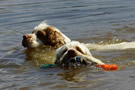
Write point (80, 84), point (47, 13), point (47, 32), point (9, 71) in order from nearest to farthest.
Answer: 1. point (80, 84)
2. point (9, 71)
3. point (47, 32)
4. point (47, 13)

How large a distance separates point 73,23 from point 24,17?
262 cm

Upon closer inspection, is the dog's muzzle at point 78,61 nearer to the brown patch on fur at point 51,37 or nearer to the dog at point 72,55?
the dog at point 72,55

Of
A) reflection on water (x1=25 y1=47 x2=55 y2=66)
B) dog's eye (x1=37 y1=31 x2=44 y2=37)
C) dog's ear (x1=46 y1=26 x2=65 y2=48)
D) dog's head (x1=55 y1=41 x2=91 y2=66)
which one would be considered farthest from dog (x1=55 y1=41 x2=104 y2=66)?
dog's eye (x1=37 y1=31 x2=44 y2=37)

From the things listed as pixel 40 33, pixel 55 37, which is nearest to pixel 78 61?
pixel 55 37

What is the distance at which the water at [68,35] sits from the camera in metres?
5.03

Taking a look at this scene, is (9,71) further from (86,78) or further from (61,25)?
(61,25)

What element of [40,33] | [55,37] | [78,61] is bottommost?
[78,61]

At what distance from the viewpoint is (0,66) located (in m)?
6.59

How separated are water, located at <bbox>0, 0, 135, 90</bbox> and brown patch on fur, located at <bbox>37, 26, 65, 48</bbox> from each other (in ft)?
0.87

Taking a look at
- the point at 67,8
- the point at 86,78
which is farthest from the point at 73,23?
the point at 86,78

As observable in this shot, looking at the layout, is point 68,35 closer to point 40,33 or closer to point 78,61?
point 40,33

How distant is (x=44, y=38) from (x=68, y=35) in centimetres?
189

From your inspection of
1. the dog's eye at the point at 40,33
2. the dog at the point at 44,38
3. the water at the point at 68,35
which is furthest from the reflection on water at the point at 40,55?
the dog's eye at the point at 40,33

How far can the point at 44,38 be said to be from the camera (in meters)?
8.07
